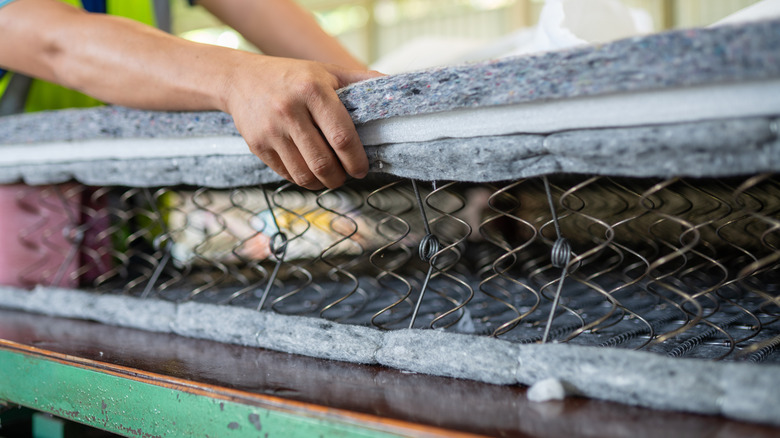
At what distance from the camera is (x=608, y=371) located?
35 centimetres

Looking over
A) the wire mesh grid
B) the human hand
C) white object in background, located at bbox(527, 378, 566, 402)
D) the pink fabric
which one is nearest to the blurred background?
the wire mesh grid

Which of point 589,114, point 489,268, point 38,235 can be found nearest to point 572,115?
point 589,114

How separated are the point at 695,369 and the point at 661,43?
7.8 inches

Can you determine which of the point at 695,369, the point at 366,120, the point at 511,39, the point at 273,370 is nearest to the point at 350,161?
Result: the point at 366,120

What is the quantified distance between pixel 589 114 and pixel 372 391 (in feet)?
0.80

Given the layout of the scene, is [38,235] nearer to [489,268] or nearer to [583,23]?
[489,268]

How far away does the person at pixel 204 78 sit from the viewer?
0.44 metres

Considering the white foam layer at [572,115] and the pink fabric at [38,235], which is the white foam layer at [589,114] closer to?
the white foam layer at [572,115]

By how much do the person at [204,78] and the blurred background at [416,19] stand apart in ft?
14.5

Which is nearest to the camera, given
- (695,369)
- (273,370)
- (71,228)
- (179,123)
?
(695,369)

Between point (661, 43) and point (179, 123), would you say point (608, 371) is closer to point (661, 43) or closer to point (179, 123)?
point (661, 43)

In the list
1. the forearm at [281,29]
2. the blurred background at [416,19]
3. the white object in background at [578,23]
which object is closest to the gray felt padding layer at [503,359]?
the white object in background at [578,23]

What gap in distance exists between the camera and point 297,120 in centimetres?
44

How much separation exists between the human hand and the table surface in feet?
Result: 0.55
